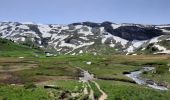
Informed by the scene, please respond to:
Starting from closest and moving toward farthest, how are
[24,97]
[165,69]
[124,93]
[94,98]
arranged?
1. [24,97]
2. [94,98]
3. [124,93]
4. [165,69]

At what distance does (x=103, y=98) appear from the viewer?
57875mm

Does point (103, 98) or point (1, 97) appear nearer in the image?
point (1, 97)

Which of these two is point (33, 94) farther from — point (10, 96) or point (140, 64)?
point (140, 64)

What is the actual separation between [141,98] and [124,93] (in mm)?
5324

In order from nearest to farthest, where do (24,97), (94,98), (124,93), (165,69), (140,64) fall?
(24,97), (94,98), (124,93), (165,69), (140,64)

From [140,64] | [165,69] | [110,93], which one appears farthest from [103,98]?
[140,64]

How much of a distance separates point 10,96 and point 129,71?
259 feet

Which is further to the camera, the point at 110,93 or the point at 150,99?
the point at 110,93

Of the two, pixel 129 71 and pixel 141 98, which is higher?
pixel 141 98

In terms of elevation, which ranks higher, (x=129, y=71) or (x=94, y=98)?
(x=94, y=98)

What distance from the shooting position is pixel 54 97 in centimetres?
5466

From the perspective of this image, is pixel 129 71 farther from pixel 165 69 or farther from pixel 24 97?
pixel 24 97

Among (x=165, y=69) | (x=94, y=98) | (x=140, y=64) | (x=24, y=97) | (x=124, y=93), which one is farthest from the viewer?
(x=140, y=64)

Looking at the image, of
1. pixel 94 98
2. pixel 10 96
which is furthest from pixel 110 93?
pixel 10 96
